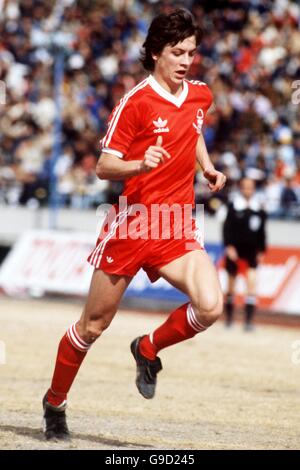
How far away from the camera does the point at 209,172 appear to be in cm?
760

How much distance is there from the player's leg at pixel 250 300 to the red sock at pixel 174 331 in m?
10.1

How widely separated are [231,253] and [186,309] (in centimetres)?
1092

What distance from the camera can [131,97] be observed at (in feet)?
24.2

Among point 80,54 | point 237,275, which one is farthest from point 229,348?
point 80,54

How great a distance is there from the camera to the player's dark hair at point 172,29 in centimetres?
735

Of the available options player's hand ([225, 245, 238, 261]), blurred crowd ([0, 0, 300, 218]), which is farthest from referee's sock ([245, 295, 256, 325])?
blurred crowd ([0, 0, 300, 218])

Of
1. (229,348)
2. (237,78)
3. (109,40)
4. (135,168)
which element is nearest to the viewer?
(135,168)

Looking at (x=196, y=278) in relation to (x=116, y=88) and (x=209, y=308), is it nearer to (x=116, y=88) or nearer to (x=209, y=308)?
(x=209, y=308)

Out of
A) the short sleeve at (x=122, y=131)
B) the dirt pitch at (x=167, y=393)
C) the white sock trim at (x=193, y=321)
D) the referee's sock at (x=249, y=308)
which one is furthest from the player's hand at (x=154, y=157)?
the referee's sock at (x=249, y=308)

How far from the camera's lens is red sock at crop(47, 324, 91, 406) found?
761 cm

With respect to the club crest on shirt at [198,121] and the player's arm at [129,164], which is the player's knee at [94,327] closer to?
the player's arm at [129,164]

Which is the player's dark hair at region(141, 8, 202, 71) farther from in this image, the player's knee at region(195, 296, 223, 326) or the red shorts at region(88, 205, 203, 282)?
the player's knee at region(195, 296, 223, 326)
